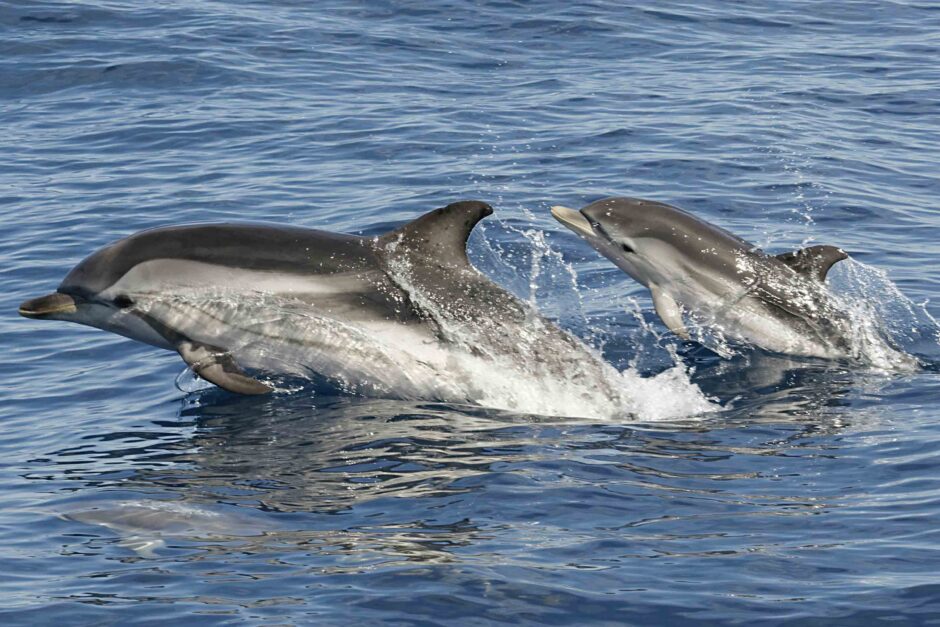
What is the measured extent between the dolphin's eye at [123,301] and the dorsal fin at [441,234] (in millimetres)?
1772

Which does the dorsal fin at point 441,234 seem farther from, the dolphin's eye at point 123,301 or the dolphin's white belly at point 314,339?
the dolphin's eye at point 123,301

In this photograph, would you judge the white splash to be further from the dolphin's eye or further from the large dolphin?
the dolphin's eye

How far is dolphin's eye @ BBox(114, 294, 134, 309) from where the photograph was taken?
10.2m

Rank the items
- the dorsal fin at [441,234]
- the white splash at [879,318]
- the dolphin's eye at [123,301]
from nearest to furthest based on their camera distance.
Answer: the dorsal fin at [441,234] → the dolphin's eye at [123,301] → the white splash at [879,318]

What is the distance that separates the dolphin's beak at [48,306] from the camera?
10.2 metres

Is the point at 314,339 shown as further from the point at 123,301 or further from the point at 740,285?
the point at 740,285

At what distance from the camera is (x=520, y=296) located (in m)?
13.6

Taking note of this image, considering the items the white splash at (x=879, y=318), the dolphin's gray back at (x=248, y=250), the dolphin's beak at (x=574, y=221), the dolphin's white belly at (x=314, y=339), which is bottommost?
the white splash at (x=879, y=318)

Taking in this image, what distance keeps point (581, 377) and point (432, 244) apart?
1.41m

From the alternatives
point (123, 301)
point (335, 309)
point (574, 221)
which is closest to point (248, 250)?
point (335, 309)

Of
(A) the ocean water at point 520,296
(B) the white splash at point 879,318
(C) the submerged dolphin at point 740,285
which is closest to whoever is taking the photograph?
(A) the ocean water at point 520,296

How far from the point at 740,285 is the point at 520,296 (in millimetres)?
2608

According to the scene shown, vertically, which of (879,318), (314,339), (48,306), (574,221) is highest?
(574,221)

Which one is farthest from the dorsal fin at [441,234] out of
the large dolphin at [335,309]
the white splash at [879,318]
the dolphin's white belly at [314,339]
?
the white splash at [879,318]
